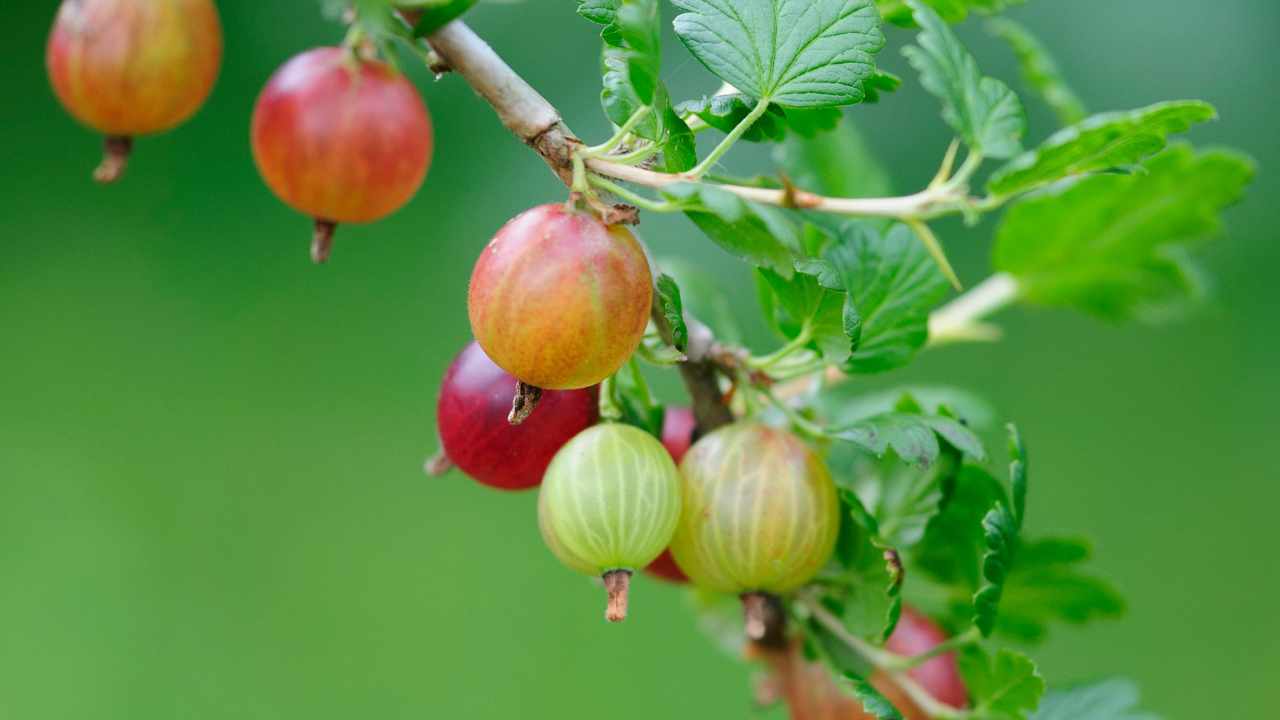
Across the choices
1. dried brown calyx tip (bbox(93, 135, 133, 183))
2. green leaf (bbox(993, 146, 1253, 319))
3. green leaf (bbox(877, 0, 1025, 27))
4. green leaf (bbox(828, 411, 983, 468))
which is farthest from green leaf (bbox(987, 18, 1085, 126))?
dried brown calyx tip (bbox(93, 135, 133, 183))

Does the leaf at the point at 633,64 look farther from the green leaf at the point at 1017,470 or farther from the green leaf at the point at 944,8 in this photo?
the green leaf at the point at 1017,470

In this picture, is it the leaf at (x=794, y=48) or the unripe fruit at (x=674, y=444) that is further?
the unripe fruit at (x=674, y=444)

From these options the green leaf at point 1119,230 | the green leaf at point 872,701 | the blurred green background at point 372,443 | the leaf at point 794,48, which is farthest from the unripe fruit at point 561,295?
the blurred green background at point 372,443

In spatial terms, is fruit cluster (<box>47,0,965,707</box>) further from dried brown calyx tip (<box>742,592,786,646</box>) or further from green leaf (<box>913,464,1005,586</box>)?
green leaf (<box>913,464,1005,586</box>)

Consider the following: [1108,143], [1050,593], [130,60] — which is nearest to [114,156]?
[130,60]

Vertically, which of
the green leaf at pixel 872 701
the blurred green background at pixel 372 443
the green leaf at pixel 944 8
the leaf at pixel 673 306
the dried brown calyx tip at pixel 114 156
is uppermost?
the green leaf at pixel 944 8

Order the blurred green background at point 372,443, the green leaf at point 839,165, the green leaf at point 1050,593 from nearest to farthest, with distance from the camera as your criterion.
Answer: the green leaf at point 1050,593 → the green leaf at point 839,165 → the blurred green background at point 372,443

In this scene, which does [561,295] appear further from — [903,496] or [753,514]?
[903,496]

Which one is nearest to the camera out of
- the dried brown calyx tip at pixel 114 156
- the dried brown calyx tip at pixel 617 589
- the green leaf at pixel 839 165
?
the dried brown calyx tip at pixel 617 589
